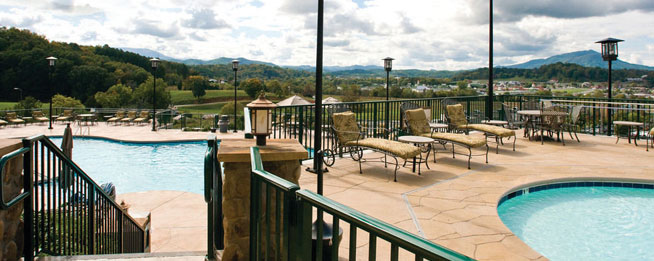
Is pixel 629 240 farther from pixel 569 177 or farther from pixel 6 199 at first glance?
pixel 6 199

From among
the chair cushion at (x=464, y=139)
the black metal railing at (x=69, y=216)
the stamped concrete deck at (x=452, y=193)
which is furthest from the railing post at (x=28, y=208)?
the chair cushion at (x=464, y=139)

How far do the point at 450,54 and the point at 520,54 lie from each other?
11.1ft

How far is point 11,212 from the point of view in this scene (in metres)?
2.54

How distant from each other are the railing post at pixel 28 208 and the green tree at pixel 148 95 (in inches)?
2211

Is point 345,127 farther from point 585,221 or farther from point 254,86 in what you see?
point 254,86

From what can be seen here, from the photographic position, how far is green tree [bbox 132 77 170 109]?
56541 mm

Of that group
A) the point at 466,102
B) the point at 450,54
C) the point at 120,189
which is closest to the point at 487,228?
the point at 466,102

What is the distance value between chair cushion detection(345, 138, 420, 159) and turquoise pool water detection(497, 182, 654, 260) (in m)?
1.28

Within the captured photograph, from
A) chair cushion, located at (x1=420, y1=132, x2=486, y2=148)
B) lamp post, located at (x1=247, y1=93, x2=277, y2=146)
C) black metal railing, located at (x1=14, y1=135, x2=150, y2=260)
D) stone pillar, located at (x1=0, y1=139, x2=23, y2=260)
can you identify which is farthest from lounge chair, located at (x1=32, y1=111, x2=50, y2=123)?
lamp post, located at (x1=247, y1=93, x2=277, y2=146)

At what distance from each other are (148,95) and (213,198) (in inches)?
2491

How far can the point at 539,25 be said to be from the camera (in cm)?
1424

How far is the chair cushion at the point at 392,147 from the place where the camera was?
203 inches

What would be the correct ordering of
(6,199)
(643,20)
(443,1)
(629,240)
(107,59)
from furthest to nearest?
(107,59), (643,20), (443,1), (629,240), (6,199)

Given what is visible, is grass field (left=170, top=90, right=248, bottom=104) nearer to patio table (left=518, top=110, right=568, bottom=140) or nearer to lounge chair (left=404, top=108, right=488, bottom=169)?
patio table (left=518, top=110, right=568, bottom=140)
